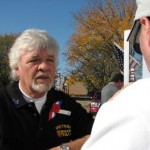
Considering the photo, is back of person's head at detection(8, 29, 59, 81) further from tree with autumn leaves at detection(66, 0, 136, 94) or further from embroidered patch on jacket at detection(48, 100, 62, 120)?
tree with autumn leaves at detection(66, 0, 136, 94)

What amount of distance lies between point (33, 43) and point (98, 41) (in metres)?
30.7

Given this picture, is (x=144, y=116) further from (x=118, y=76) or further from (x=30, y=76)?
(x=118, y=76)

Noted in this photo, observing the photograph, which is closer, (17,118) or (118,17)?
(17,118)

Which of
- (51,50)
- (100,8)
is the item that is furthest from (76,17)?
(51,50)

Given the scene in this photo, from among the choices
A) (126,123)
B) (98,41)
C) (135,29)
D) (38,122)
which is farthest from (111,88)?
(98,41)

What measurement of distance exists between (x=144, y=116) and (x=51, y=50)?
6.66 ft

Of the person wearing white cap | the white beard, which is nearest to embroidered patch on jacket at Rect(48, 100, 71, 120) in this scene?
the white beard

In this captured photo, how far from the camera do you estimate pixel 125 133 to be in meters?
1.02

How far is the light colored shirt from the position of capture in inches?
39.4

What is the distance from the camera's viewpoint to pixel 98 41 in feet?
109

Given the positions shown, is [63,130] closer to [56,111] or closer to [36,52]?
[56,111]

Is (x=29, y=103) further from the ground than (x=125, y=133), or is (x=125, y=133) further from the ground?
(x=125, y=133)

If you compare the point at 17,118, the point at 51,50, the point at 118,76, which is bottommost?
the point at 118,76

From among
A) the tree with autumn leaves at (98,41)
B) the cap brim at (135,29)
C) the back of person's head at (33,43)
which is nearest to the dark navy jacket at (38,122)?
the back of person's head at (33,43)
